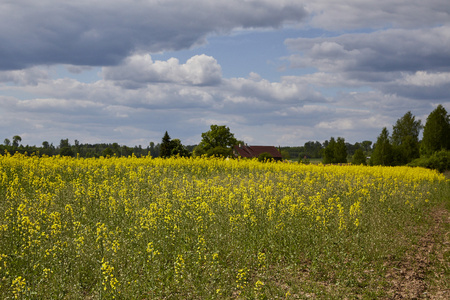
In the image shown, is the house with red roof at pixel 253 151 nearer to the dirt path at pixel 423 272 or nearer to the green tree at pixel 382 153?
the green tree at pixel 382 153

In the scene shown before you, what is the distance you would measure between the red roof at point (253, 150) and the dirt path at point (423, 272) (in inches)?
2355

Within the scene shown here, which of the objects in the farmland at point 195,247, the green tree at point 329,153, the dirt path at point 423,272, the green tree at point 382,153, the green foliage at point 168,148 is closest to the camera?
the farmland at point 195,247

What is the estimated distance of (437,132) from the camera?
39344 millimetres

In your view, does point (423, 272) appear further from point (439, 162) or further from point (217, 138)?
point (217, 138)

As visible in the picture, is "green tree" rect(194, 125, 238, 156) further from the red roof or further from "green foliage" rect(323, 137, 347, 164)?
"green foliage" rect(323, 137, 347, 164)

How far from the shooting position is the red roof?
235 ft

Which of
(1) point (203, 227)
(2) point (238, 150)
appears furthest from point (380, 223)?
(2) point (238, 150)

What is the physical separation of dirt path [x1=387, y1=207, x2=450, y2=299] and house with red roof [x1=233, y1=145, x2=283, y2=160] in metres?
59.8

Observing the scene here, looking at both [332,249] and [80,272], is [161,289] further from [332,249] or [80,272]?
[332,249]

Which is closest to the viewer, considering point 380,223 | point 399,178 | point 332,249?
point 332,249

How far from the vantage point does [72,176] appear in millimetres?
16438

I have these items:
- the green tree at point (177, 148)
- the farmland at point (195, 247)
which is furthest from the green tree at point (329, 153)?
the farmland at point (195, 247)

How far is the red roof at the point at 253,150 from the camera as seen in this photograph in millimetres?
71606

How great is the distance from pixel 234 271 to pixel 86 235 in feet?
11.7
